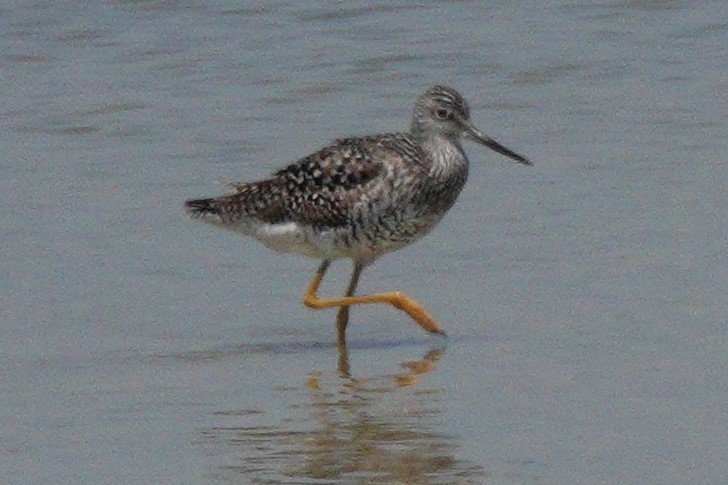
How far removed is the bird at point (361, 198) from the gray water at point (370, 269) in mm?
285

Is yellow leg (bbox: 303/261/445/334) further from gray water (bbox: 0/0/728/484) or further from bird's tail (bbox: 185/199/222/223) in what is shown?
bird's tail (bbox: 185/199/222/223)

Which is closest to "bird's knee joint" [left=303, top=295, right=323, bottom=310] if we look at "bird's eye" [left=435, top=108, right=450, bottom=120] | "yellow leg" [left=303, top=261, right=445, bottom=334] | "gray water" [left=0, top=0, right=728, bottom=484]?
"yellow leg" [left=303, top=261, right=445, bottom=334]

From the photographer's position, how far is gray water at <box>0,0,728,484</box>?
26.1 feet

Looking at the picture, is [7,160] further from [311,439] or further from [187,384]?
[311,439]

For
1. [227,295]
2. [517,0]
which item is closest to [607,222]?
[227,295]

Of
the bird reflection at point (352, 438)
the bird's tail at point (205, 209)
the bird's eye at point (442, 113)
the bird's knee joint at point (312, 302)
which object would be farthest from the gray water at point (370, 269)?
the bird's eye at point (442, 113)

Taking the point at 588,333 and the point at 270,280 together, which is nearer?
the point at 588,333

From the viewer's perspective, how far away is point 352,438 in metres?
8.12

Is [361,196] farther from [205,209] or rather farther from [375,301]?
[205,209]

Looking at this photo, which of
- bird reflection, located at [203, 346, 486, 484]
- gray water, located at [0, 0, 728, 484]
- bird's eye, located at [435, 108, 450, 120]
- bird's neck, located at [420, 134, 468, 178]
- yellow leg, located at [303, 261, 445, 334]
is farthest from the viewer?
bird's eye, located at [435, 108, 450, 120]

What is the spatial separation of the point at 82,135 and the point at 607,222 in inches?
157

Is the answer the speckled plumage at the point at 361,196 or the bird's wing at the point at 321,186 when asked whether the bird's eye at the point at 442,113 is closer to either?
the speckled plumage at the point at 361,196

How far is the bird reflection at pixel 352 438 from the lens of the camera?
7629mm

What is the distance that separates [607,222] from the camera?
10891 mm
